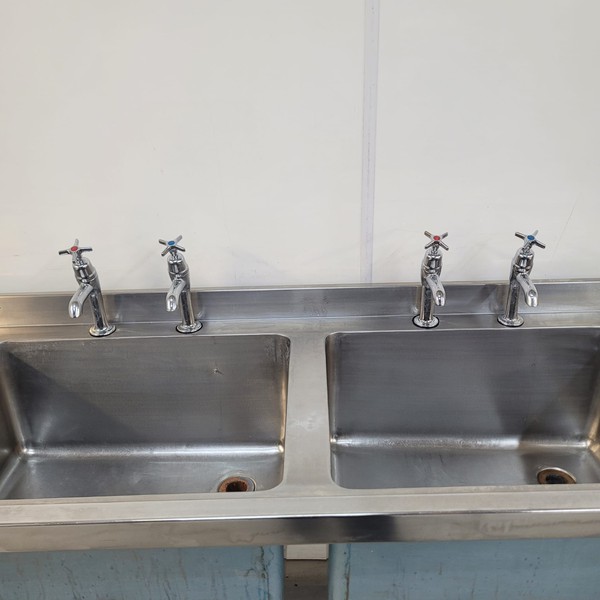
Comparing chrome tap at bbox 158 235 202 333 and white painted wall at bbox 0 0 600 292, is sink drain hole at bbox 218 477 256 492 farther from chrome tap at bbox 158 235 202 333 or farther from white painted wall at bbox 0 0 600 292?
white painted wall at bbox 0 0 600 292

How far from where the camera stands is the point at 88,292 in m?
0.92

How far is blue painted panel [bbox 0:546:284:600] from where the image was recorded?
607mm

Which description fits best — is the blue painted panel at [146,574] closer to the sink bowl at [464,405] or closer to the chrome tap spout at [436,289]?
the sink bowl at [464,405]

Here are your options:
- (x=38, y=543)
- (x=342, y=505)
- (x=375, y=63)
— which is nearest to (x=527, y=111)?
(x=375, y=63)

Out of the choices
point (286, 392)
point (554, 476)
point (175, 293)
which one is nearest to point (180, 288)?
point (175, 293)

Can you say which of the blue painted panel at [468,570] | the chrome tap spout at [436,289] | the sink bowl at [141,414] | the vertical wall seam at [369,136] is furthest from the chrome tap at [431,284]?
the blue painted panel at [468,570]

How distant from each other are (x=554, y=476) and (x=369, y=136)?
0.79 metres

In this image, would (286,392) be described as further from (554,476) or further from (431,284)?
(554,476)

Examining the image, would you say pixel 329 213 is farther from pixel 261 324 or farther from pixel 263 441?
pixel 263 441

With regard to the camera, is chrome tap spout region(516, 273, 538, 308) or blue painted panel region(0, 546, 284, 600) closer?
blue painted panel region(0, 546, 284, 600)

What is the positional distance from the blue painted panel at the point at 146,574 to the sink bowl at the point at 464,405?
1.09 feet

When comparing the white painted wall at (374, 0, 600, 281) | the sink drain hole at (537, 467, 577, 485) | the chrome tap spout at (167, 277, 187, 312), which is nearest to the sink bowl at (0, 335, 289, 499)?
the chrome tap spout at (167, 277, 187, 312)

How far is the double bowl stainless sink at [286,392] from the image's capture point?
95cm

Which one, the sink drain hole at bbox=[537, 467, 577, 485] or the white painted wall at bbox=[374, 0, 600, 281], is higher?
the white painted wall at bbox=[374, 0, 600, 281]
